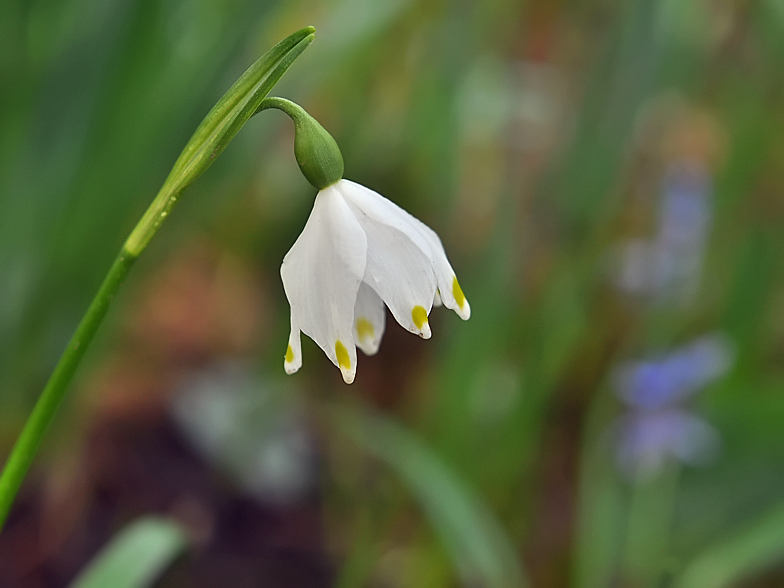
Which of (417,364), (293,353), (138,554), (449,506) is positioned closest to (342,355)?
(293,353)

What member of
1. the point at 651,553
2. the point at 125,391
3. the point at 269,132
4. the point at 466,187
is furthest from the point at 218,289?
the point at 651,553

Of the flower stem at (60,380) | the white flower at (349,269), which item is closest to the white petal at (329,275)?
the white flower at (349,269)

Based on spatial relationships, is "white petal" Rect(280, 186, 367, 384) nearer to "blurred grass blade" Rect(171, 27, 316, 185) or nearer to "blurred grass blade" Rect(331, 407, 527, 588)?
"blurred grass blade" Rect(171, 27, 316, 185)

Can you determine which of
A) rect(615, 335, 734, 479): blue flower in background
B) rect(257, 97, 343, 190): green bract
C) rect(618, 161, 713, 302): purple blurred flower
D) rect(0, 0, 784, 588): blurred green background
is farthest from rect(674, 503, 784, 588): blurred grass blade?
rect(257, 97, 343, 190): green bract

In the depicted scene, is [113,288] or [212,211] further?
[212,211]

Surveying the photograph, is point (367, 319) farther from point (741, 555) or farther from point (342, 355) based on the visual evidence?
point (741, 555)

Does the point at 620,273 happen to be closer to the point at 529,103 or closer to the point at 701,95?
the point at 529,103
